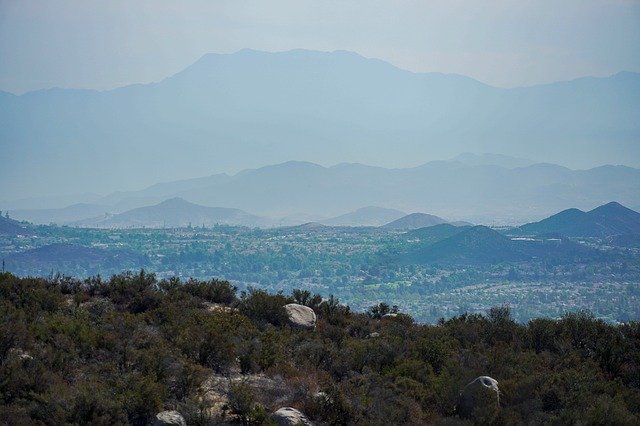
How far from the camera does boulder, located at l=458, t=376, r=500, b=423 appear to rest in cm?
1142

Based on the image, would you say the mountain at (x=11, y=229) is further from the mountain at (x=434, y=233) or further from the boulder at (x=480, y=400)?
the boulder at (x=480, y=400)

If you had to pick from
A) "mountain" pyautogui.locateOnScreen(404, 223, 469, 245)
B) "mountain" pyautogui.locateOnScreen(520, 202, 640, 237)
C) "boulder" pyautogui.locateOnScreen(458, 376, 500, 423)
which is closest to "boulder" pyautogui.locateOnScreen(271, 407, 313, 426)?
"boulder" pyautogui.locateOnScreen(458, 376, 500, 423)

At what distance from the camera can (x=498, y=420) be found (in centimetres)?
1130

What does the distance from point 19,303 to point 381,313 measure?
12028mm

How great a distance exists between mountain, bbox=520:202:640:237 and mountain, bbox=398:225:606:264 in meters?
14.6

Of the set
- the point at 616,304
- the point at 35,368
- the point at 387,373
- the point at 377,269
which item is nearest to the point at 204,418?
the point at 35,368

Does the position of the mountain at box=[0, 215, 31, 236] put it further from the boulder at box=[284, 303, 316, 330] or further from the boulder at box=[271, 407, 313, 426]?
the boulder at box=[271, 407, 313, 426]

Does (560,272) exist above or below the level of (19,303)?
below

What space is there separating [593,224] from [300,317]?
112371 millimetres

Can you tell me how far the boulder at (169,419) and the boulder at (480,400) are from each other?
489cm

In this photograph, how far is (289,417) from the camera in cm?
1134

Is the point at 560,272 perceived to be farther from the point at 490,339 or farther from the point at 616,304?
the point at 490,339

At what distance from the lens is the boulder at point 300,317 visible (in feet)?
62.0

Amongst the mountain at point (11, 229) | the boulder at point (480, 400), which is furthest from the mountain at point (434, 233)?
the boulder at point (480, 400)
